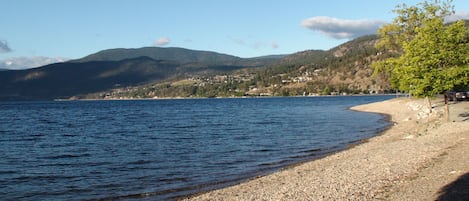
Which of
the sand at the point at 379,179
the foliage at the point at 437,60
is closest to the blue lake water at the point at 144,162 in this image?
the sand at the point at 379,179

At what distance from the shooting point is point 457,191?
13.7 meters

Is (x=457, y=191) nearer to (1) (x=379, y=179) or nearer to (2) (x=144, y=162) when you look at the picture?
(1) (x=379, y=179)

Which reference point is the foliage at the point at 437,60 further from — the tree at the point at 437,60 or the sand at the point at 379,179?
the sand at the point at 379,179

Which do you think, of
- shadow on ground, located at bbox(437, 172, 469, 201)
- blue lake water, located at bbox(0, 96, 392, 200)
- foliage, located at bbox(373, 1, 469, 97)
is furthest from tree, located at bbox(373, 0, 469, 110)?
shadow on ground, located at bbox(437, 172, 469, 201)

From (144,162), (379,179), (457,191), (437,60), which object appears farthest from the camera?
(437,60)

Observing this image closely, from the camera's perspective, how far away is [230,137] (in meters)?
43.5

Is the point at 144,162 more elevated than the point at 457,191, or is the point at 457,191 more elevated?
the point at 457,191

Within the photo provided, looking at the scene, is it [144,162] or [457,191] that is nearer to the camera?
[457,191]

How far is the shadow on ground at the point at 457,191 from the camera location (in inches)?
511

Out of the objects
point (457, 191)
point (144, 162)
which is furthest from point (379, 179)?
point (144, 162)

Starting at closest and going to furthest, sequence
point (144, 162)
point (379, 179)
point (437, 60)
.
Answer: point (379, 179) → point (144, 162) → point (437, 60)

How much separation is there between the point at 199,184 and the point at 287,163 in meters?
7.10

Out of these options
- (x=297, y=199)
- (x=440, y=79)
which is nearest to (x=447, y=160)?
(x=297, y=199)

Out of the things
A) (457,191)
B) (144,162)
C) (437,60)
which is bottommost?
(144,162)
